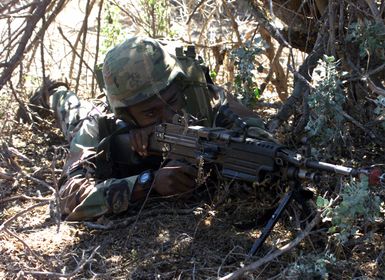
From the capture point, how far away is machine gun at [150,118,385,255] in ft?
10.2

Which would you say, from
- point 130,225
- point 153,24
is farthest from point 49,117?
point 130,225

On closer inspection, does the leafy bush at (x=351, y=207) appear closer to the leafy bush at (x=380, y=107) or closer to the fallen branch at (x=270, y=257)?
the fallen branch at (x=270, y=257)

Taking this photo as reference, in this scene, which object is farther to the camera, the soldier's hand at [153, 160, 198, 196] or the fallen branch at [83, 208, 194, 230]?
the fallen branch at [83, 208, 194, 230]

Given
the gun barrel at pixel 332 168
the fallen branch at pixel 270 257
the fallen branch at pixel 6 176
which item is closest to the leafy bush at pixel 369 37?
the gun barrel at pixel 332 168

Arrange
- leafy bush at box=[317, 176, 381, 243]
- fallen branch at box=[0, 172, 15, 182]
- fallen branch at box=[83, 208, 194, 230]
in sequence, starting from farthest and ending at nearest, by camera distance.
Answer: fallen branch at box=[0, 172, 15, 182] → fallen branch at box=[83, 208, 194, 230] → leafy bush at box=[317, 176, 381, 243]

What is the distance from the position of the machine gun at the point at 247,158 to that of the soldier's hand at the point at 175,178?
46mm

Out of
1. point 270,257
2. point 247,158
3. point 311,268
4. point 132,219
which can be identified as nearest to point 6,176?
point 132,219

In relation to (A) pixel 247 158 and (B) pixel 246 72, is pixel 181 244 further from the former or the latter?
(B) pixel 246 72

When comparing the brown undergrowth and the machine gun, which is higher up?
the machine gun

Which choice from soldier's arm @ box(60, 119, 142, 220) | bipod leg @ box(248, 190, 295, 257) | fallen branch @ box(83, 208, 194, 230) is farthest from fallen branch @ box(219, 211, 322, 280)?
soldier's arm @ box(60, 119, 142, 220)

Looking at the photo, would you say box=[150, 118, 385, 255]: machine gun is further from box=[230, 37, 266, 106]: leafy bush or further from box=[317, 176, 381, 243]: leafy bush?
box=[230, 37, 266, 106]: leafy bush

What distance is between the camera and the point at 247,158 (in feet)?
10.9

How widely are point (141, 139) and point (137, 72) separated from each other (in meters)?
0.35

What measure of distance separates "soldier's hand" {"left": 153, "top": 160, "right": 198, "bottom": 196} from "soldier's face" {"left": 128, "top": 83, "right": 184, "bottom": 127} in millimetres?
288
